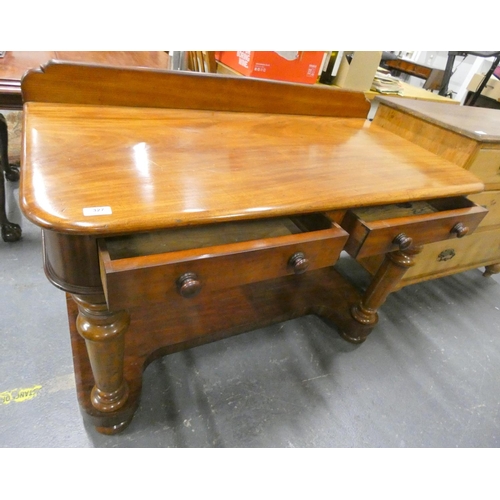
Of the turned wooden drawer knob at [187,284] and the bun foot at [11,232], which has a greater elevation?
the turned wooden drawer knob at [187,284]

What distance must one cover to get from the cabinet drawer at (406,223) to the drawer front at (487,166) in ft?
0.88

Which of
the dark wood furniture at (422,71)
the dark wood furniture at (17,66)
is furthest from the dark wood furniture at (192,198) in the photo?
the dark wood furniture at (422,71)

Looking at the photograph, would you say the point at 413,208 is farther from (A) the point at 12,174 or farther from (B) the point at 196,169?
(A) the point at 12,174

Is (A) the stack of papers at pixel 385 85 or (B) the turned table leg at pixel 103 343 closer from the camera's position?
(B) the turned table leg at pixel 103 343

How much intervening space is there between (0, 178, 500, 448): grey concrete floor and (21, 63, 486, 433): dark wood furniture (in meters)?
0.09

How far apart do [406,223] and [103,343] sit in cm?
66

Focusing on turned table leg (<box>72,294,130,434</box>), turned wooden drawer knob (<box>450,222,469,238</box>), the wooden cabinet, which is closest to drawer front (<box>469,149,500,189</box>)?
the wooden cabinet

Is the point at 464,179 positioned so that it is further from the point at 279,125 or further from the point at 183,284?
the point at 183,284

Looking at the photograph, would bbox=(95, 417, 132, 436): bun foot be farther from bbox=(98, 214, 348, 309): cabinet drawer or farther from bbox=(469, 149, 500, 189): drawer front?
bbox=(469, 149, 500, 189): drawer front

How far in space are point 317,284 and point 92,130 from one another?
0.88m

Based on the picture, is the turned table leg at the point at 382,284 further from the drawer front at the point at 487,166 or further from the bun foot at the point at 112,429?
the bun foot at the point at 112,429

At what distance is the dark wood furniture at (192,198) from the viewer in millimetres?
471

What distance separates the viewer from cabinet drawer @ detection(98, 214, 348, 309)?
45 cm

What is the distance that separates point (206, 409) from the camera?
3.04ft
